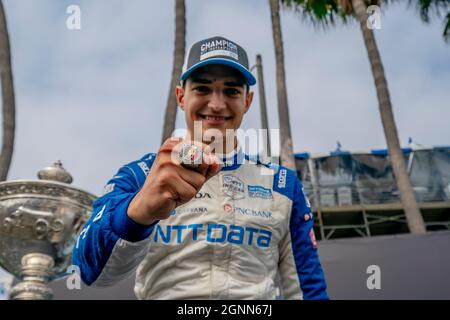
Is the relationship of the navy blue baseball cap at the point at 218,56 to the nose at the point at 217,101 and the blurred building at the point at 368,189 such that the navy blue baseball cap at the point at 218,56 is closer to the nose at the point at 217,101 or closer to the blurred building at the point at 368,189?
the nose at the point at 217,101

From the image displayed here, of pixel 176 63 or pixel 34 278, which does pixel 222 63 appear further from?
pixel 176 63

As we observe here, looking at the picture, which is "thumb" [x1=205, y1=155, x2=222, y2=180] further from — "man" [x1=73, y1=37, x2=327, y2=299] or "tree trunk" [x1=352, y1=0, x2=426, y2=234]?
"tree trunk" [x1=352, y1=0, x2=426, y2=234]

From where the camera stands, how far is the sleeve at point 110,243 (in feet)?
5.12

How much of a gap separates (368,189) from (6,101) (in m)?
11.4

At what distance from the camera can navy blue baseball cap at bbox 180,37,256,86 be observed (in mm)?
2217

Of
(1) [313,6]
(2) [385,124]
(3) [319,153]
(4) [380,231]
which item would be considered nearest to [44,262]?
(2) [385,124]

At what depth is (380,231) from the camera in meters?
17.7

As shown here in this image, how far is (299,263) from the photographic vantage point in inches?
90.6

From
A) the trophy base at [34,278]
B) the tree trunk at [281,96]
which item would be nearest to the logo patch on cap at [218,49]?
the trophy base at [34,278]

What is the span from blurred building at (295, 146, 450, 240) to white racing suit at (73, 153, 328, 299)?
13.9 meters

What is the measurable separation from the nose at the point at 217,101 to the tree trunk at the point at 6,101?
7.43 m
